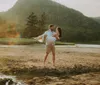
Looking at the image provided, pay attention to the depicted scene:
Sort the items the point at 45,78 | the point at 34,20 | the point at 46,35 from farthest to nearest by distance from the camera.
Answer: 1. the point at 34,20
2. the point at 46,35
3. the point at 45,78

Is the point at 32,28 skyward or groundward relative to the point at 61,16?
groundward

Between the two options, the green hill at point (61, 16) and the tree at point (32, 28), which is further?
the green hill at point (61, 16)

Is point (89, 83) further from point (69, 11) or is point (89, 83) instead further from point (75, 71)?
point (69, 11)

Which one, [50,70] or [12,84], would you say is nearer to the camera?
[12,84]

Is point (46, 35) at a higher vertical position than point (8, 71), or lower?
higher

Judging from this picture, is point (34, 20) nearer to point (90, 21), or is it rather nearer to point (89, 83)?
point (89, 83)

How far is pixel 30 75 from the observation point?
12.0m

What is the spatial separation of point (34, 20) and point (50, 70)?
37.3 m

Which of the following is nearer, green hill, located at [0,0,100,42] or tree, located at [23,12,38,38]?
tree, located at [23,12,38,38]

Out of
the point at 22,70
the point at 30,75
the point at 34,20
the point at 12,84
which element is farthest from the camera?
the point at 34,20

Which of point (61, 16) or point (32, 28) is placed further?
point (61, 16)

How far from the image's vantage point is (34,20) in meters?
49.7

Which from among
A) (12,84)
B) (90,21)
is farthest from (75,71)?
(90,21)

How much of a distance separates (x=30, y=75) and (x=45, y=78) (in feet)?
3.32
